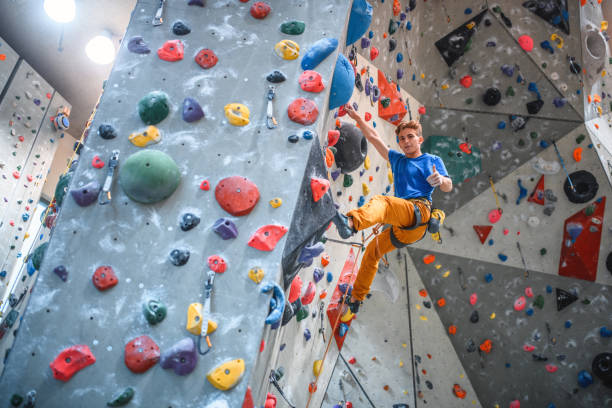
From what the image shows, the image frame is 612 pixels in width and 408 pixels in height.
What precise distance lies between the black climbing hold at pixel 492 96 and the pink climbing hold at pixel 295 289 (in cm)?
359

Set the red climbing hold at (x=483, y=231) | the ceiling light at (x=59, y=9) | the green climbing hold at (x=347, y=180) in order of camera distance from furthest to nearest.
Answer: the red climbing hold at (x=483, y=231) < the ceiling light at (x=59, y=9) < the green climbing hold at (x=347, y=180)

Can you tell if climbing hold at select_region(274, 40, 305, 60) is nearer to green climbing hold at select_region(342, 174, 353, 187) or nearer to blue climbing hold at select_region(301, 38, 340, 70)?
blue climbing hold at select_region(301, 38, 340, 70)

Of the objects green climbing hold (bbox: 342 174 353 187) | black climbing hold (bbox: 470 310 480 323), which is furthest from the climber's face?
black climbing hold (bbox: 470 310 480 323)

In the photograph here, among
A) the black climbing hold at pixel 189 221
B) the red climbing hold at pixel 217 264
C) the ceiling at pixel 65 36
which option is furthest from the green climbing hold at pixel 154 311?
the ceiling at pixel 65 36

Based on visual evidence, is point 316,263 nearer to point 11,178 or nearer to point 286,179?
point 286,179

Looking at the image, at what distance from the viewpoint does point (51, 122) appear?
17.8ft

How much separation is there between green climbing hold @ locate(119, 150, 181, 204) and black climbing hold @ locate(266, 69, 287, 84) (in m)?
0.77

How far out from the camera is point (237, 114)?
2.41 m

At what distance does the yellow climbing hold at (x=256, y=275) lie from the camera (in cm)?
212

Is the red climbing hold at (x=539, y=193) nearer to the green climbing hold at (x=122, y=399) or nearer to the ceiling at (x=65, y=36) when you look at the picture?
the green climbing hold at (x=122, y=399)

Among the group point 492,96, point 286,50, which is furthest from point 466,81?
point 286,50

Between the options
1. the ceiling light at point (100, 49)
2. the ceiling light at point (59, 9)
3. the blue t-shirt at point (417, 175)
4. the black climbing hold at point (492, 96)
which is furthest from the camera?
the black climbing hold at point (492, 96)

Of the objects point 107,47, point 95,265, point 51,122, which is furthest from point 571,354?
point 51,122

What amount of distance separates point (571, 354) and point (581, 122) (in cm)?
264
